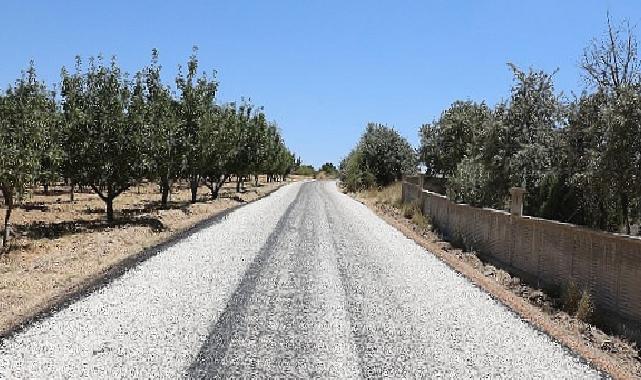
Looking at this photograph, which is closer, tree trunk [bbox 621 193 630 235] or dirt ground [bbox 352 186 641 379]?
dirt ground [bbox 352 186 641 379]

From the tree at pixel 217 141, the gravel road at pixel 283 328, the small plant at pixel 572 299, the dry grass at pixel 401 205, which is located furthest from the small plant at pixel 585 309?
the tree at pixel 217 141

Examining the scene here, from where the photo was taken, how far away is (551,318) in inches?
444

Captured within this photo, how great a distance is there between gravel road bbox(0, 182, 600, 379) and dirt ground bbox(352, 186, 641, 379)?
0.38m

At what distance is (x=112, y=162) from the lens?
22.4 meters

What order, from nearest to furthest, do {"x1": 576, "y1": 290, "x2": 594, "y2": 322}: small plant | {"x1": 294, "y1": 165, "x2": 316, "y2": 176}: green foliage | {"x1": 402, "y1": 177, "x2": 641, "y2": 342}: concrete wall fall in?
{"x1": 402, "y1": 177, "x2": 641, "y2": 342}: concrete wall → {"x1": 576, "y1": 290, "x2": 594, "y2": 322}: small plant → {"x1": 294, "y1": 165, "x2": 316, "y2": 176}: green foliage

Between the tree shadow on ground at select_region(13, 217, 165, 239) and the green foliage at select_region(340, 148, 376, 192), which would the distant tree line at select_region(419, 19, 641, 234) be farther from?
the green foliage at select_region(340, 148, 376, 192)

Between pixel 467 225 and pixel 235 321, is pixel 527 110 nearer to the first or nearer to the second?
pixel 467 225

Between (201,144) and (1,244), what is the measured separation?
16.0 m

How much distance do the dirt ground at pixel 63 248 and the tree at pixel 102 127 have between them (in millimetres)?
2131

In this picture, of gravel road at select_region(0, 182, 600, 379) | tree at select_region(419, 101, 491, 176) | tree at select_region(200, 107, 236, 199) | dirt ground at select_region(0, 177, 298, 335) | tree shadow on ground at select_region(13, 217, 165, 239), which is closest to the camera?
gravel road at select_region(0, 182, 600, 379)

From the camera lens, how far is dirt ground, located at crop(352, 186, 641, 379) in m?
Answer: 8.70

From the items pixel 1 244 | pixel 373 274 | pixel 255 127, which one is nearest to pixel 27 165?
pixel 1 244

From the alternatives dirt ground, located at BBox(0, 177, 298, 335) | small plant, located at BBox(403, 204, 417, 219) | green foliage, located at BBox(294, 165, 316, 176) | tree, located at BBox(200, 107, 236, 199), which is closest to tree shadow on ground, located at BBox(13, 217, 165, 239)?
dirt ground, located at BBox(0, 177, 298, 335)

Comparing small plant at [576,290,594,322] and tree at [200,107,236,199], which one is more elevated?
tree at [200,107,236,199]
